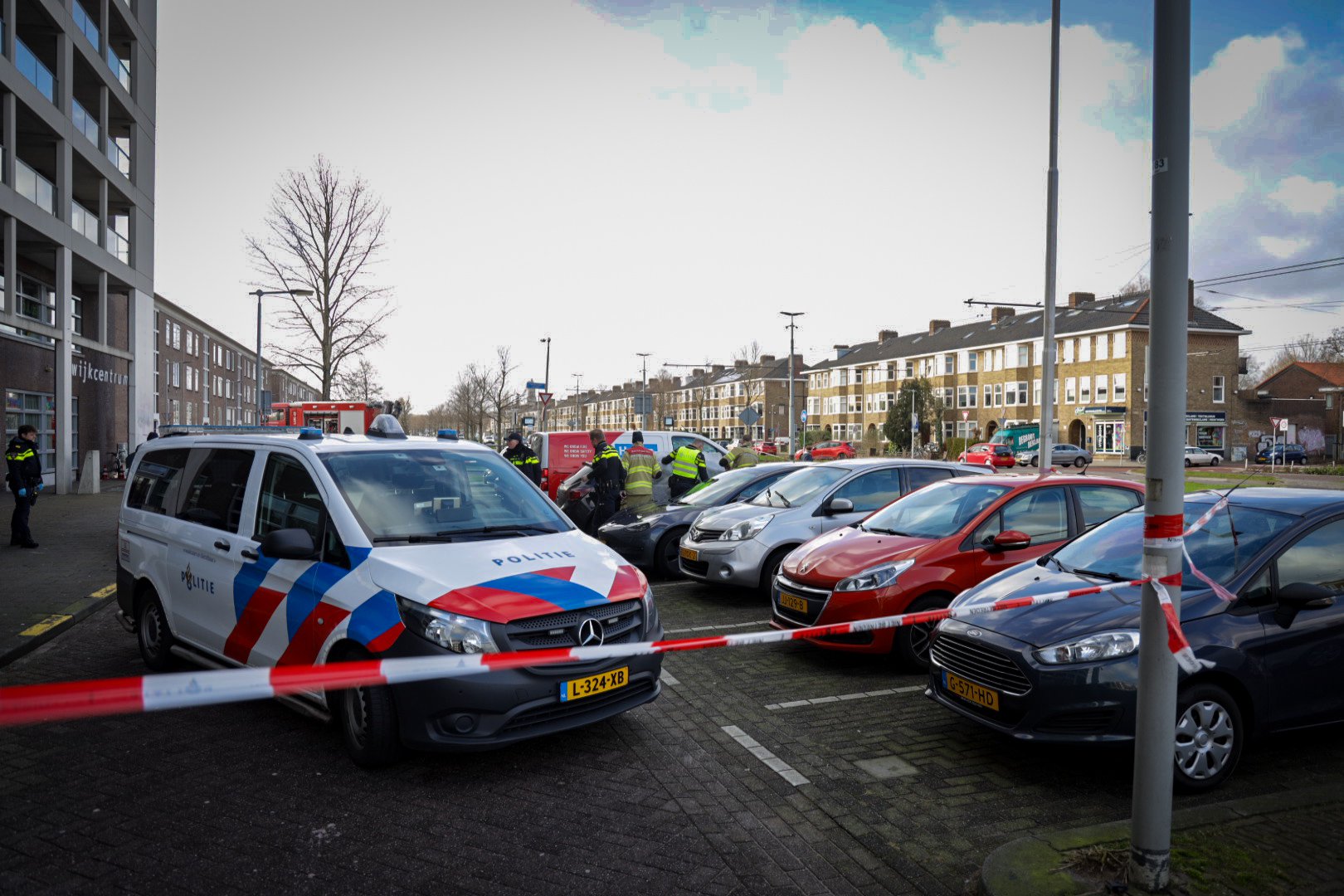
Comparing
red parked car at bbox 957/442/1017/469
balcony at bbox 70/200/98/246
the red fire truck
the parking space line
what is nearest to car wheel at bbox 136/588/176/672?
the parking space line

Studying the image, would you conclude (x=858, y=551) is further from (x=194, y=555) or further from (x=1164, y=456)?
(x=194, y=555)

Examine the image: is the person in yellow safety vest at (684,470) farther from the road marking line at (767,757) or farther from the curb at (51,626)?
the road marking line at (767,757)

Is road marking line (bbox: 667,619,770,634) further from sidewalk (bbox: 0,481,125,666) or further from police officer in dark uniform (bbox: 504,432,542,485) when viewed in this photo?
police officer in dark uniform (bbox: 504,432,542,485)

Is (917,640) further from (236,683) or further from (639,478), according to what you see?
(639,478)

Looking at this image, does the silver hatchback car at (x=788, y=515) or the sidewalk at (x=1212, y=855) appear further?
the silver hatchback car at (x=788, y=515)

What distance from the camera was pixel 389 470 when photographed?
5.46 metres

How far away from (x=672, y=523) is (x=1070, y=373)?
2278 inches

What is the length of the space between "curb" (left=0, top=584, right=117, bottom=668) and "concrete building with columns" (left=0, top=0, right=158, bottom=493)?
14.3 meters

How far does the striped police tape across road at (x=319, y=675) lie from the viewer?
97.0 inches

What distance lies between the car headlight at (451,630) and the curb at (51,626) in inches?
180

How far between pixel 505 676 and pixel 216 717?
2470 millimetres

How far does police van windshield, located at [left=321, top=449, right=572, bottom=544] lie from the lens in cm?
507

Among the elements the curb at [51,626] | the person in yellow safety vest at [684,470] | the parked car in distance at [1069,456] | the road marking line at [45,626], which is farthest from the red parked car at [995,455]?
the road marking line at [45,626]

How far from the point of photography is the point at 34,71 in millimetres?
21516
